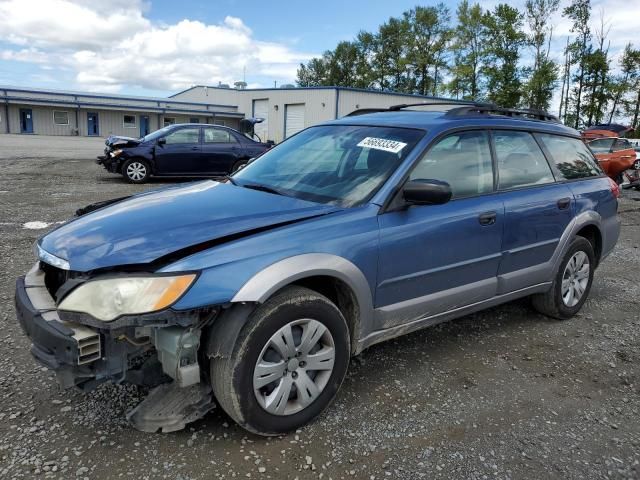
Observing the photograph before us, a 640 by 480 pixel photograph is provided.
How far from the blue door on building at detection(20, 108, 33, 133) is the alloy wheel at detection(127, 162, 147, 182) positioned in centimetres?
3561

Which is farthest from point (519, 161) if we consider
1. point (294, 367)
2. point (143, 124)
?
point (143, 124)

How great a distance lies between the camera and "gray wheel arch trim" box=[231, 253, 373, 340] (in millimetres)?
2418

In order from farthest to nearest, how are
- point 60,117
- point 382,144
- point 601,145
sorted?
1. point 60,117
2. point 601,145
3. point 382,144

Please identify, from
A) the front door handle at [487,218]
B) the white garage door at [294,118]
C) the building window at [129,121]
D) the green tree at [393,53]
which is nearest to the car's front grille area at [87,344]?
the front door handle at [487,218]

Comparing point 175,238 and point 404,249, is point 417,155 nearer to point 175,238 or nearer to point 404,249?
point 404,249

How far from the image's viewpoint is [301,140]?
13.2ft

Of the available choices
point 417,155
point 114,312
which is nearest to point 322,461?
point 114,312

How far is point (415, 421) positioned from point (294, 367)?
2.63 feet

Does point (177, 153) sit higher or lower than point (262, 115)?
lower

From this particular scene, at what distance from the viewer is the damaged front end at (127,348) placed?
2246mm

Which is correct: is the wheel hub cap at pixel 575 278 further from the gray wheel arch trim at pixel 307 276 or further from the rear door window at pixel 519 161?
the gray wheel arch trim at pixel 307 276

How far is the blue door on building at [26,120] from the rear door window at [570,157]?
4591 cm

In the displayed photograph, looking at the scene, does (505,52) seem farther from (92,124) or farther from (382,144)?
(382,144)

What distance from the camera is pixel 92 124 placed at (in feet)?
145
